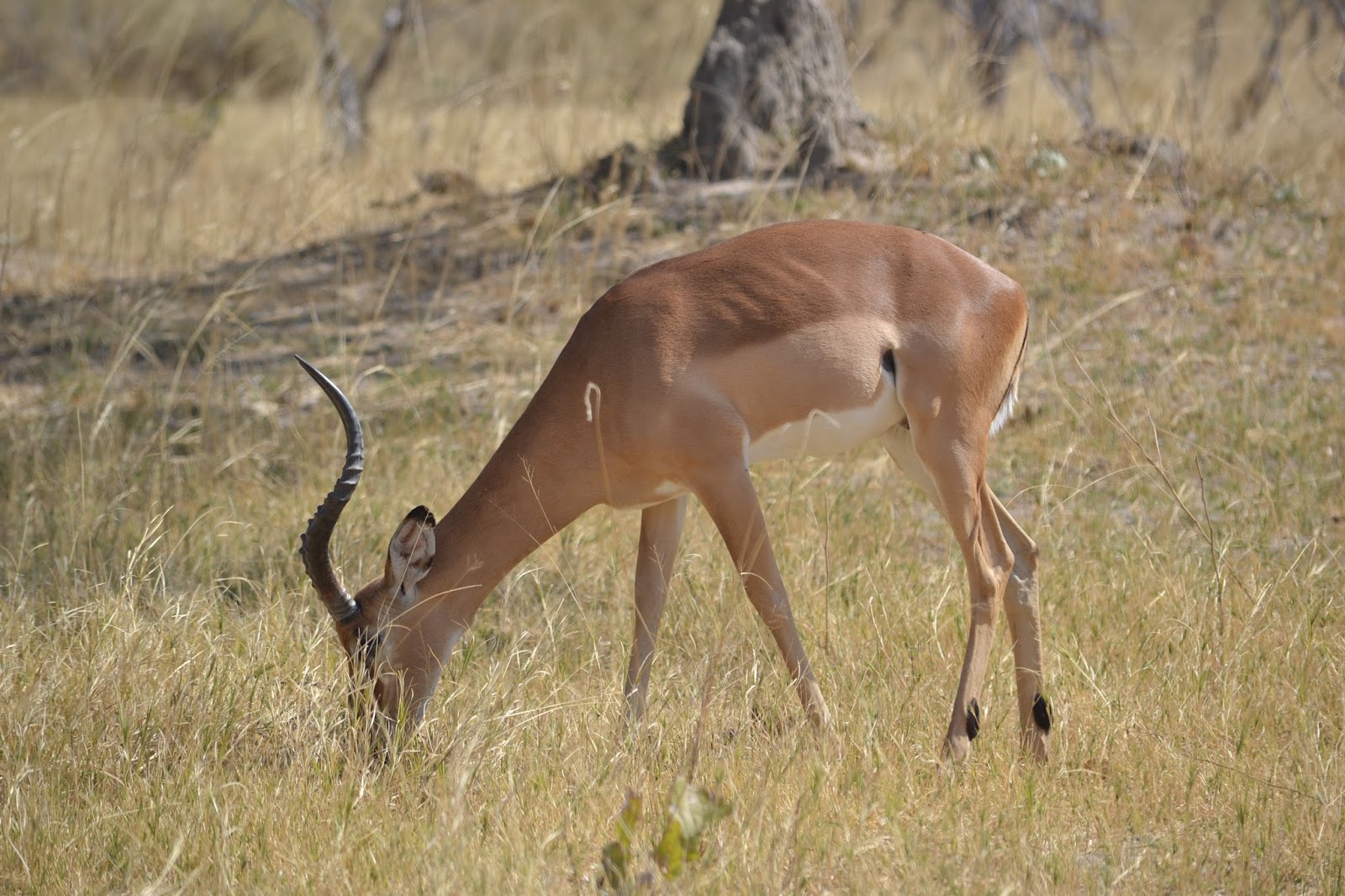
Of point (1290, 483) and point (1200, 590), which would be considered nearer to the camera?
point (1200, 590)

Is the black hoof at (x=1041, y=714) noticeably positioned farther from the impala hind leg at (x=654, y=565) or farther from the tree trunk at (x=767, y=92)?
the tree trunk at (x=767, y=92)

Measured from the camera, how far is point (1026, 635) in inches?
171

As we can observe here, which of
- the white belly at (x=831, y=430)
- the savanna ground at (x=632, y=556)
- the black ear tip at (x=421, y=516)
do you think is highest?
the white belly at (x=831, y=430)

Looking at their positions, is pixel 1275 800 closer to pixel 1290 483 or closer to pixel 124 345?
pixel 1290 483

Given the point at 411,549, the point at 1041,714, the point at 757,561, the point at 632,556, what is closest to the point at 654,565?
the point at 757,561

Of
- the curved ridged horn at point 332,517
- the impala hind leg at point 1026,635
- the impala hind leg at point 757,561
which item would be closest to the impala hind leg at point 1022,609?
the impala hind leg at point 1026,635

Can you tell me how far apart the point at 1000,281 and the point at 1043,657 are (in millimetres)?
1235

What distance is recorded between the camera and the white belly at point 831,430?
4.20 meters

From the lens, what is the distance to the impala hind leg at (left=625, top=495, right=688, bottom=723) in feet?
15.0

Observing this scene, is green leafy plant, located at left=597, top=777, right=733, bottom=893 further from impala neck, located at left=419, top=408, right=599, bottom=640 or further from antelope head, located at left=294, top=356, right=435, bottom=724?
impala neck, located at left=419, top=408, right=599, bottom=640

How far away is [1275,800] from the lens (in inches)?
142

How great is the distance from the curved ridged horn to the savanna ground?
377 millimetres

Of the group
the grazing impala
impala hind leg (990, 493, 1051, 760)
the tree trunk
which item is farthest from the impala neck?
the tree trunk

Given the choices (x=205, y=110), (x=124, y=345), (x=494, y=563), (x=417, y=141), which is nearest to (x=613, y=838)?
(x=494, y=563)
